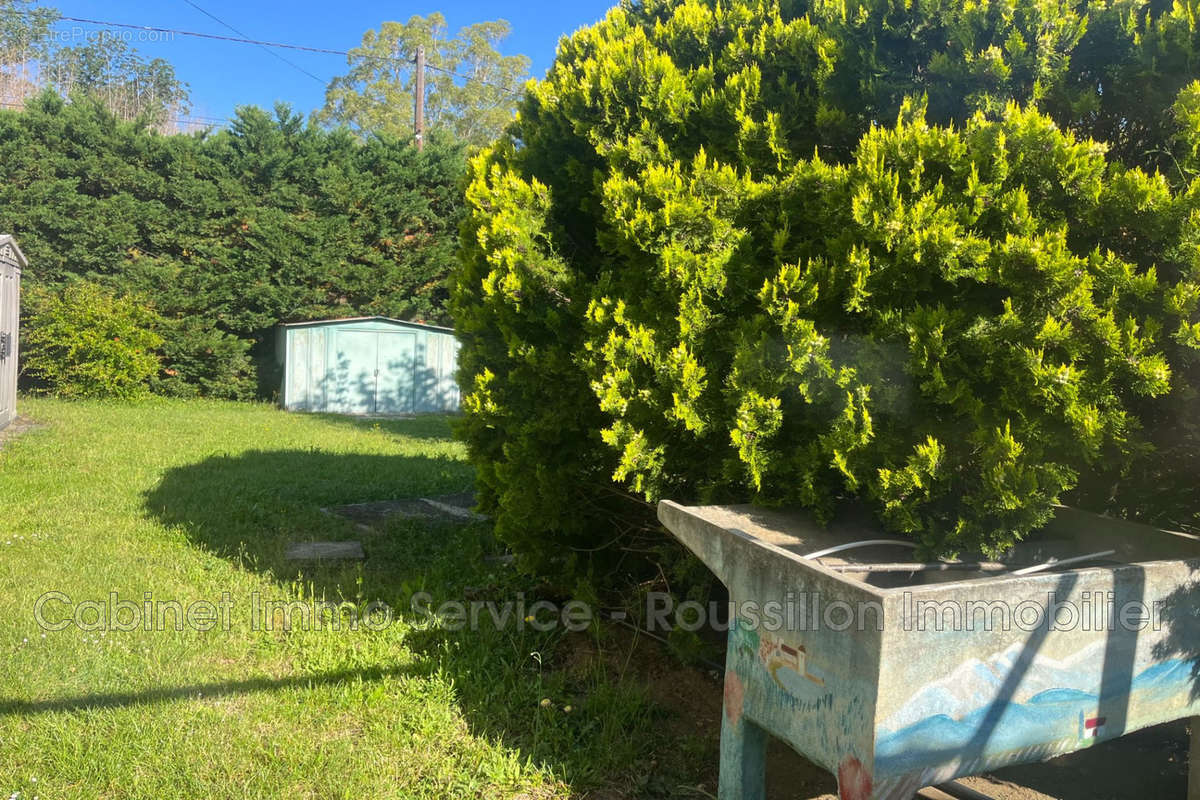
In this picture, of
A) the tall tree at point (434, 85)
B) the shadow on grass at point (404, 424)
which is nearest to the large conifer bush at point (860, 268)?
the shadow on grass at point (404, 424)

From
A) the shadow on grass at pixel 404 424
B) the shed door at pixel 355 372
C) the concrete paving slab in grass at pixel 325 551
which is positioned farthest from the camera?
the shed door at pixel 355 372

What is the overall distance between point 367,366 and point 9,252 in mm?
7043

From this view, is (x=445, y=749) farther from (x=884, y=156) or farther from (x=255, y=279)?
(x=255, y=279)

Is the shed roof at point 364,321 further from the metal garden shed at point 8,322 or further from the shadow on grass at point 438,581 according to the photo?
the shadow on grass at point 438,581

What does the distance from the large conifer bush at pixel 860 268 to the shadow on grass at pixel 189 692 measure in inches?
38.6

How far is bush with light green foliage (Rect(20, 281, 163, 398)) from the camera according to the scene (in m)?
14.4

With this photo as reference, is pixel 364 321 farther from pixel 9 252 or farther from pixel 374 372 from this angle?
pixel 9 252

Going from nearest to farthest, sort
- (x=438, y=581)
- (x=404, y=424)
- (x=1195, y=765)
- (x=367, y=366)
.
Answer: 1. (x=1195, y=765)
2. (x=438, y=581)
3. (x=404, y=424)
4. (x=367, y=366)

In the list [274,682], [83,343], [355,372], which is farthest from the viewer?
[355,372]

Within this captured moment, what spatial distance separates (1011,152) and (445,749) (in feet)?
9.65

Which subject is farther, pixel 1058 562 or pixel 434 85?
pixel 434 85

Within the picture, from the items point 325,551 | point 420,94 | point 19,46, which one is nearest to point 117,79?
point 19,46

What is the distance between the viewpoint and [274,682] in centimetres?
348

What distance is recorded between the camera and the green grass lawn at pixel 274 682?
9.42ft
